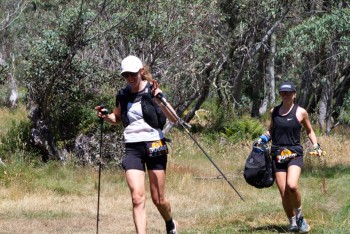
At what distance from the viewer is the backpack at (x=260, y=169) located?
27.3ft

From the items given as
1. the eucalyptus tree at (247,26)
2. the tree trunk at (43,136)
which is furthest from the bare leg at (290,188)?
the eucalyptus tree at (247,26)

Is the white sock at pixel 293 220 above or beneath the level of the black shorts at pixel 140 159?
beneath

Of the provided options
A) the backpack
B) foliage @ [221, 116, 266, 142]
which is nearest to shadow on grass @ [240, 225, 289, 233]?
the backpack

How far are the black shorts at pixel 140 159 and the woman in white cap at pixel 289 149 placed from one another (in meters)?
1.63

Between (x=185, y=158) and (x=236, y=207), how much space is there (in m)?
6.81

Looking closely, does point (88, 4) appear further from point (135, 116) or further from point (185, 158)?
point (135, 116)

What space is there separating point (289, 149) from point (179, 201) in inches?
151

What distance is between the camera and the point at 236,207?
10.8m

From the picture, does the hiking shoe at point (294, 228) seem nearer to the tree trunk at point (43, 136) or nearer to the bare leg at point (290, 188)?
the bare leg at point (290, 188)

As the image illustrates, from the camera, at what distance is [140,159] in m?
7.18

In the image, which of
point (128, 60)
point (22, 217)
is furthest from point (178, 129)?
point (128, 60)

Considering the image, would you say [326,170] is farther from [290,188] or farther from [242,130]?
[290,188]

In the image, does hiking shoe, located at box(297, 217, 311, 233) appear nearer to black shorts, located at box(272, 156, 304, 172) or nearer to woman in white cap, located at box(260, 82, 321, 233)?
woman in white cap, located at box(260, 82, 321, 233)

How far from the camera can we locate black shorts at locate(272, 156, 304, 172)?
27.0 feet
